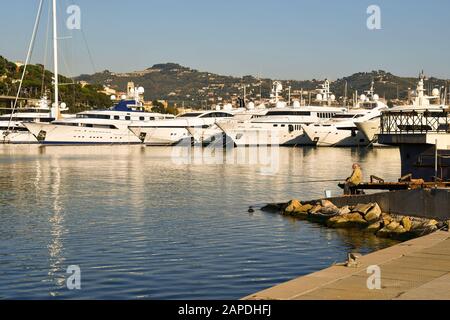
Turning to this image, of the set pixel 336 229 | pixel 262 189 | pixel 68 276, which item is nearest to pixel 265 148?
pixel 262 189

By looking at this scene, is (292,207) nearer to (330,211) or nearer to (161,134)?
(330,211)

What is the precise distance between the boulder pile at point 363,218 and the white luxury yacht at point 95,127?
7596cm

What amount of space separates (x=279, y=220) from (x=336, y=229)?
2.90 m

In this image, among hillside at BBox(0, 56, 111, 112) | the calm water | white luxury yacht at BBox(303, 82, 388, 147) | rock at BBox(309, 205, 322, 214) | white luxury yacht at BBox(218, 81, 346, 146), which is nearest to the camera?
the calm water

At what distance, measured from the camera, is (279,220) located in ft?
87.6

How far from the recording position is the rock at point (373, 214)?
2409cm

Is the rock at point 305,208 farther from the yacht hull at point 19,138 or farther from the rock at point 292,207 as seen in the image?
the yacht hull at point 19,138

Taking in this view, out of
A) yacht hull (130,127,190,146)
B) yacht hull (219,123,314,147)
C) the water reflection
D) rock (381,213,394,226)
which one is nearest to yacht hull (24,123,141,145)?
yacht hull (130,127,190,146)

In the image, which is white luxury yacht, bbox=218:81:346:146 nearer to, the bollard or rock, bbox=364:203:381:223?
rock, bbox=364:203:381:223

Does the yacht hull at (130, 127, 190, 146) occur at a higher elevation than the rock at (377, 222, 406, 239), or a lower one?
higher

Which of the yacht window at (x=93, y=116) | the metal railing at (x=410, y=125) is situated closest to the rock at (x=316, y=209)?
the metal railing at (x=410, y=125)

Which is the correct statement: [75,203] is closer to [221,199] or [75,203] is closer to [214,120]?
[221,199]

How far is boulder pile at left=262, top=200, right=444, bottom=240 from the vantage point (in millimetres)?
21688

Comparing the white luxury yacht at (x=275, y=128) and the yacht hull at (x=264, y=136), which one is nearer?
the yacht hull at (x=264, y=136)
